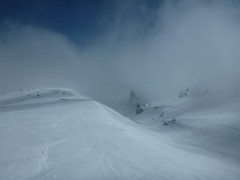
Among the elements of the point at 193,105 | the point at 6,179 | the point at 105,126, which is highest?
the point at 193,105

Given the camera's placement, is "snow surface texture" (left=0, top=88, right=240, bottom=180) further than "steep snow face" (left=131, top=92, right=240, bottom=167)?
No

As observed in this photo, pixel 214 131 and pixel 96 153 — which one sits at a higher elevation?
pixel 214 131

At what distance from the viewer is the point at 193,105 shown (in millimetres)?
11375

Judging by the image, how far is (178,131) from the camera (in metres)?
7.78

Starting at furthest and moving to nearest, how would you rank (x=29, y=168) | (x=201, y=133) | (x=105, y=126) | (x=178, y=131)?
(x=178, y=131) < (x=201, y=133) < (x=105, y=126) < (x=29, y=168)

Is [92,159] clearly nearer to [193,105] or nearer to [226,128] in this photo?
[226,128]

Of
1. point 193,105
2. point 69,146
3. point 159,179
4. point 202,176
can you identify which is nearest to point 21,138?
point 69,146

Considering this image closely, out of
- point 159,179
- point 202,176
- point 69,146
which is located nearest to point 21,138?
point 69,146

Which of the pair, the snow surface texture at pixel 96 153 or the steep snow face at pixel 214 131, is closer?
the snow surface texture at pixel 96 153

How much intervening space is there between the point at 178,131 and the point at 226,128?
1652 mm

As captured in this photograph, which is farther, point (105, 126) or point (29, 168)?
point (105, 126)

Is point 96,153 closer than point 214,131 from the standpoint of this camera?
Yes

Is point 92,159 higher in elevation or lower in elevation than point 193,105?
lower

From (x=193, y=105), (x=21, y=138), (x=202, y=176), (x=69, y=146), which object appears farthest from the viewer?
(x=193, y=105)
